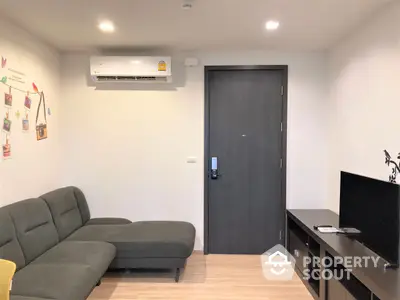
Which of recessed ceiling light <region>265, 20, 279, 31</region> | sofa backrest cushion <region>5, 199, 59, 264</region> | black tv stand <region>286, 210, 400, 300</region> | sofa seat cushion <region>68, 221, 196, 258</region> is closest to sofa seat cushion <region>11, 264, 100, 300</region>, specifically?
sofa backrest cushion <region>5, 199, 59, 264</region>

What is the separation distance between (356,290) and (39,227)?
2.67 m

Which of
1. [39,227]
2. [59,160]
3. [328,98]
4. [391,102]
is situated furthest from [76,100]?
[391,102]

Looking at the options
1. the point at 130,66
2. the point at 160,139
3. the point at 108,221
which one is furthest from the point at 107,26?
the point at 108,221

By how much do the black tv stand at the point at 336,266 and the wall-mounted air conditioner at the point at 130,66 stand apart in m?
2.16

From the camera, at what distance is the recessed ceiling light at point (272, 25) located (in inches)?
126

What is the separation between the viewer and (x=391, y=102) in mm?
2785

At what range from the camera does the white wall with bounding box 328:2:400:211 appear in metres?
2.76

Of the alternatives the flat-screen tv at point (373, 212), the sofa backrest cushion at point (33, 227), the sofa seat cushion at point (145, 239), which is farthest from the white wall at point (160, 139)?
the flat-screen tv at point (373, 212)

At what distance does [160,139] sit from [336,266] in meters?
2.48

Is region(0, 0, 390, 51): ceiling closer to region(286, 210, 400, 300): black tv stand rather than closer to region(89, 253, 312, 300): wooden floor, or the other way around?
region(286, 210, 400, 300): black tv stand

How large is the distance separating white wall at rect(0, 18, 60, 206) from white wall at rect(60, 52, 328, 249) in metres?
0.22

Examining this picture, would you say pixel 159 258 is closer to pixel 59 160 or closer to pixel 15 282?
pixel 15 282

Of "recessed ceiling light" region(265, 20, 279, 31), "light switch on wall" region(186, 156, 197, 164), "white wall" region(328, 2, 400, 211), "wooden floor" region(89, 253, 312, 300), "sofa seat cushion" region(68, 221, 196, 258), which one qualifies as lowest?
"wooden floor" region(89, 253, 312, 300)

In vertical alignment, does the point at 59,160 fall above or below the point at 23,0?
below
